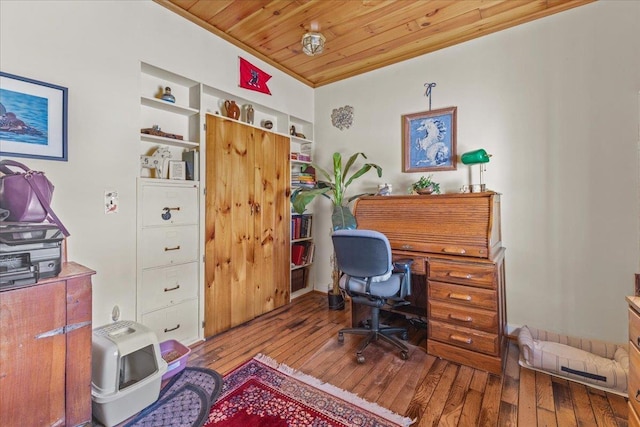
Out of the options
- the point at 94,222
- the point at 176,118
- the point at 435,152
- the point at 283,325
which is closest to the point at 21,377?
the point at 94,222

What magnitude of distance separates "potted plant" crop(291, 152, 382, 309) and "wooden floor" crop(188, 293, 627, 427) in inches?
21.9

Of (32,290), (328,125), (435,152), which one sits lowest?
(32,290)

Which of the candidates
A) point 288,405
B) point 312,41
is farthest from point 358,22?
point 288,405

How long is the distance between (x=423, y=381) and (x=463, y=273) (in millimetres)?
771

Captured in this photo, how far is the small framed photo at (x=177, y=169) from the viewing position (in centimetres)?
221

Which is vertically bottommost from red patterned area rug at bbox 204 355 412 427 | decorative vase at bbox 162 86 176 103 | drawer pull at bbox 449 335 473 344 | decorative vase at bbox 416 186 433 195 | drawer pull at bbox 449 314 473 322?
red patterned area rug at bbox 204 355 412 427

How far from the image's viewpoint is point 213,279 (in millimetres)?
2469

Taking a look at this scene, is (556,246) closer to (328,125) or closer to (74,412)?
(328,125)

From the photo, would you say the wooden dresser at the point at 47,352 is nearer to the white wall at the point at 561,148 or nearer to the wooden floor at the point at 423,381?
the wooden floor at the point at 423,381

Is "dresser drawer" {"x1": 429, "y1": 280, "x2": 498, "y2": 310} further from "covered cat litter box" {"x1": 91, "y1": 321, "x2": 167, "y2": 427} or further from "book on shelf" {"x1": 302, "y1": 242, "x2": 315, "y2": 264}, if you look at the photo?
"covered cat litter box" {"x1": 91, "y1": 321, "x2": 167, "y2": 427}

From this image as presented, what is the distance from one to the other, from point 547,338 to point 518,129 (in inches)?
66.9

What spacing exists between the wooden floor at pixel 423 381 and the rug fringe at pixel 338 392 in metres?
0.04

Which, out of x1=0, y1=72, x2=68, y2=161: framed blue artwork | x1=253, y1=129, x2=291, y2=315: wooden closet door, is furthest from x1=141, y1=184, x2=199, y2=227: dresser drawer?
x1=253, y1=129, x2=291, y2=315: wooden closet door

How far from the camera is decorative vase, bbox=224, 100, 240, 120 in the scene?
263 centimetres
